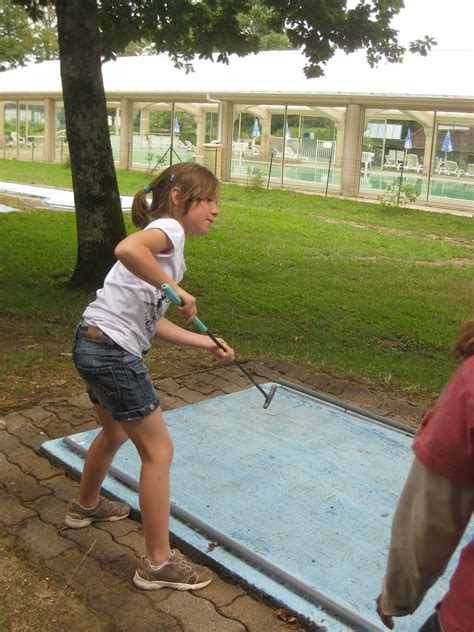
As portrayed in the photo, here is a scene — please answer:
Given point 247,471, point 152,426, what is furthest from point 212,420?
point 152,426

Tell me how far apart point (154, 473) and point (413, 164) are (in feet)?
63.6

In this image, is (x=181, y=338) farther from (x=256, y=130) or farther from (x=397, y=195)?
(x=256, y=130)

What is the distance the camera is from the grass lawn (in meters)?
5.82

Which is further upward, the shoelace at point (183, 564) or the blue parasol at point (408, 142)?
the blue parasol at point (408, 142)

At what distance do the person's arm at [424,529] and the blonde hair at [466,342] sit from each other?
24 centimetres

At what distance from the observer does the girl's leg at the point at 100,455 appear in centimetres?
289

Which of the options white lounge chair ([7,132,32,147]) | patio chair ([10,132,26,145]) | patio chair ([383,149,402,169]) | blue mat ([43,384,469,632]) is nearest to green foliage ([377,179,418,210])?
patio chair ([383,149,402,169])

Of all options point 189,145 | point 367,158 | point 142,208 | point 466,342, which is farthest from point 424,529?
point 189,145

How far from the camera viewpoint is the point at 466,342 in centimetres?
144

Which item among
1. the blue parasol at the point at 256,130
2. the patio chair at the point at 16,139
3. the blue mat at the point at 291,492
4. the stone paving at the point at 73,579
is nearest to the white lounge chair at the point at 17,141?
the patio chair at the point at 16,139

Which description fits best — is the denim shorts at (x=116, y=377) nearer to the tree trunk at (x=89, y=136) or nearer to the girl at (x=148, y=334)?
the girl at (x=148, y=334)

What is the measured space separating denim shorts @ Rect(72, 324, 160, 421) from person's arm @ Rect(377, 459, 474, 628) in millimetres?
1285

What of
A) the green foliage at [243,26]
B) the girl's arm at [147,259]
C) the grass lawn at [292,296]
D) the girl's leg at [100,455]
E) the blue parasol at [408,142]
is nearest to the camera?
the girl's arm at [147,259]

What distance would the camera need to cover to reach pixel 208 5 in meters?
10.3
